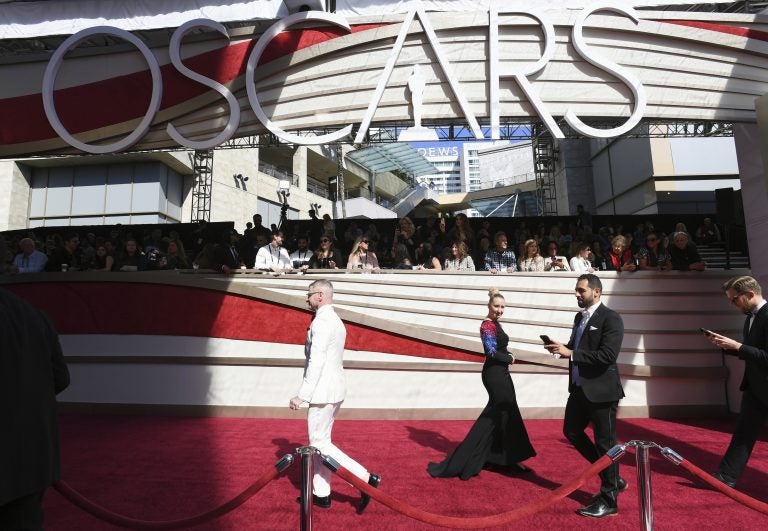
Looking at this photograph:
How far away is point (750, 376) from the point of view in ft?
12.4

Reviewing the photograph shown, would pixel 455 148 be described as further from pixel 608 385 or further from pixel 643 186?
pixel 608 385

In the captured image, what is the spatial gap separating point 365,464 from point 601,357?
246 cm

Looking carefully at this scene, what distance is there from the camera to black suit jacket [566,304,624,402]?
11.4 feet

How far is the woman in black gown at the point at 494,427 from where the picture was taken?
4.23 meters

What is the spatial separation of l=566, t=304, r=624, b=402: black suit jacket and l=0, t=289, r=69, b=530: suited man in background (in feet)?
10.1

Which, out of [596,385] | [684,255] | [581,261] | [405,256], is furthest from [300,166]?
[596,385]

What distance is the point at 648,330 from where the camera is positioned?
710 centimetres

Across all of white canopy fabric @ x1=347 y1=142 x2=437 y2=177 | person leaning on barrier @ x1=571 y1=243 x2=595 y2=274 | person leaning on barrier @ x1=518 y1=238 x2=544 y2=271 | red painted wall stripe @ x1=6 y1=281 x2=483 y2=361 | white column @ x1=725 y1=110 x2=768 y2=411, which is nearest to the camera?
white column @ x1=725 y1=110 x2=768 y2=411

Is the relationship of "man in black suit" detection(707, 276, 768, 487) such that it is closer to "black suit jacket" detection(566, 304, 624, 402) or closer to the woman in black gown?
"black suit jacket" detection(566, 304, 624, 402)

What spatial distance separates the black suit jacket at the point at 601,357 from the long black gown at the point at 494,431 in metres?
0.76

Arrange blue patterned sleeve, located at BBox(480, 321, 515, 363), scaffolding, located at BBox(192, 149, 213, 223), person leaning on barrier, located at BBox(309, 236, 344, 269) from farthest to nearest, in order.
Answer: scaffolding, located at BBox(192, 149, 213, 223)
person leaning on barrier, located at BBox(309, 236, 344, 269)
blue patterned sleeve, located at BBox(480, 321, 515, 363)

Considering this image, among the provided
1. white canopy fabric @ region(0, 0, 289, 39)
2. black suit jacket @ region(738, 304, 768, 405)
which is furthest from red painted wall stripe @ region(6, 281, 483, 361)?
white canopy fabric @ region(0, 0, 289, 39)

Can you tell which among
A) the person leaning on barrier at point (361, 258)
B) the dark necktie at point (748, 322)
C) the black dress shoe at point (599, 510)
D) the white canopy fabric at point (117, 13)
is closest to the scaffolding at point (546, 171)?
the white canopy fabric at point (117, 13)

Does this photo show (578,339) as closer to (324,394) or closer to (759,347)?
(759,347)
